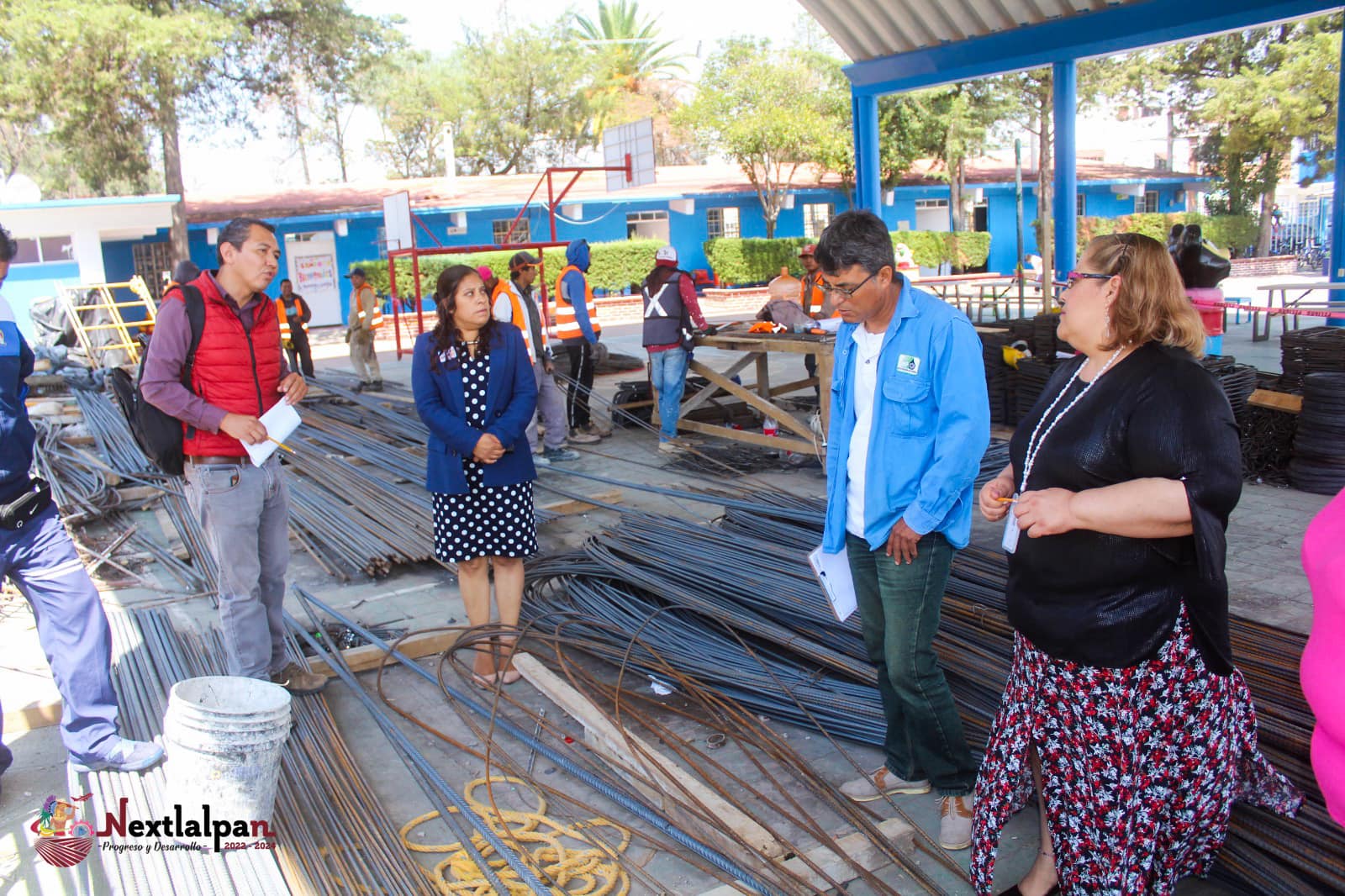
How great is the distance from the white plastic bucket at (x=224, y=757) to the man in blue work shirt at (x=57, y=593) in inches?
21.0

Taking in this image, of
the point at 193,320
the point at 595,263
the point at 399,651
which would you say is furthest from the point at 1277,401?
the point at 595,263

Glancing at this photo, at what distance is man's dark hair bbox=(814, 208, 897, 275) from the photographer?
289 centimetres

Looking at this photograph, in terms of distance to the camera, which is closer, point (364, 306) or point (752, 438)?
point (752, 438)

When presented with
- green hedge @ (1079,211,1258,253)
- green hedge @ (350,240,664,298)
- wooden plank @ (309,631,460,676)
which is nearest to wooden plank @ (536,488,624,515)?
wooden plank @ (309,631,460,676)

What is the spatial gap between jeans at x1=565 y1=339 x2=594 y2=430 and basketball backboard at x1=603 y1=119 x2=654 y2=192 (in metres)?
7.65

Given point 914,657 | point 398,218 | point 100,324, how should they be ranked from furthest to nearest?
1. point 100,324
2. point 398,218
3. point 914,657

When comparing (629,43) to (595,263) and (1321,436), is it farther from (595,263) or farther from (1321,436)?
(1321,436)

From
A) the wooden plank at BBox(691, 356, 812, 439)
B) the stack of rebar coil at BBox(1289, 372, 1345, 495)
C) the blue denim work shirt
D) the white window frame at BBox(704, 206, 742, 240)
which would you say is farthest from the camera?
the white window frame at BBox(704, 206, 742, 240)

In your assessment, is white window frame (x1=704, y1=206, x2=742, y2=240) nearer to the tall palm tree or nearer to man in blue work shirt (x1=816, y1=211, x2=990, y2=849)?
the tall palm tree

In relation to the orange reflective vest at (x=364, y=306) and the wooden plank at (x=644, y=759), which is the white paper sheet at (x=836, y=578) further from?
the orange reflective vest at (x=364, y=306)

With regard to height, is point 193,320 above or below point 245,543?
above

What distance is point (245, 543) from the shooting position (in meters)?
3.88

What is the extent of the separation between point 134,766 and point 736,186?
1148 inches

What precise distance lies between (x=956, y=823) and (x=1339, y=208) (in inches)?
371
